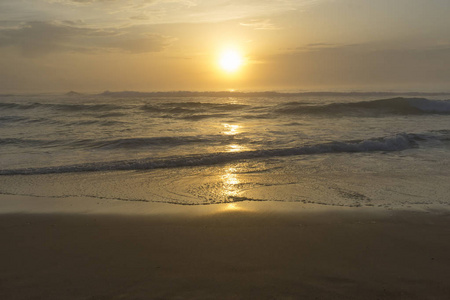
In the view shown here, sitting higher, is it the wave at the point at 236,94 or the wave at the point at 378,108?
the wave at the point at 236,94

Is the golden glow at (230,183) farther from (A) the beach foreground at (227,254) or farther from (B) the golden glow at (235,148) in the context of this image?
(B) the golden glow at (235,148)

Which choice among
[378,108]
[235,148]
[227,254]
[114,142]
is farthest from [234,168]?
[378,108]

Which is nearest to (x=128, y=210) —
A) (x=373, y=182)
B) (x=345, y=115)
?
(x=373, y=182)

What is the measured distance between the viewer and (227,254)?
368 cm

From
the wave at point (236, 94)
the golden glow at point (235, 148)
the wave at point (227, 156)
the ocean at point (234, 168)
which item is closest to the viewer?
the ocean at point (234, 168)

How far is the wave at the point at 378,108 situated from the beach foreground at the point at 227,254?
18.3 metres

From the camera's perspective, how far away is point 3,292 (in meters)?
3.03

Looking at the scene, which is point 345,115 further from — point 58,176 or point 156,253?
point 156,253

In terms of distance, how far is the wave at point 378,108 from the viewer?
23.0 metres

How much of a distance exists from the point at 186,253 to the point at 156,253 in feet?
1.01

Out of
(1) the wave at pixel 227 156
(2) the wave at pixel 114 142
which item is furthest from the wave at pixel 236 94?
(1) the wave at pixel 227 156

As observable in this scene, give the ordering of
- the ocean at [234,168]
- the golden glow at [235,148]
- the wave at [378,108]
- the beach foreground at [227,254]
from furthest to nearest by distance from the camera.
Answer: the wave at [378,108]
the golden glow at [235,148]
the ocean at [234,168]
the beach foreground at [227,254]

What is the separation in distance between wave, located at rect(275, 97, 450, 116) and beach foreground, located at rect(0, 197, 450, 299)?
18.3 meters

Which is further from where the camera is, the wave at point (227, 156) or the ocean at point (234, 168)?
the wave at point (227, 156)
